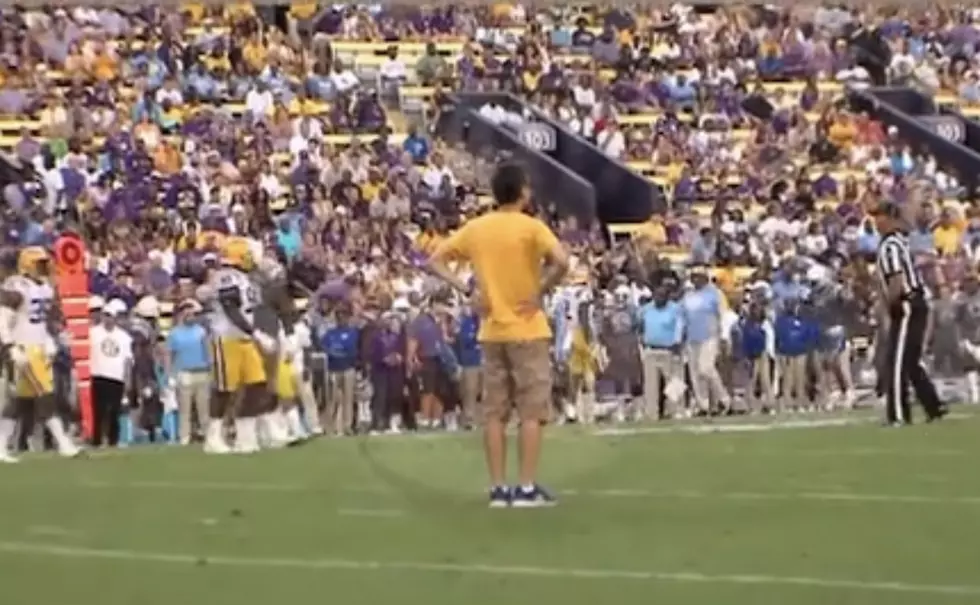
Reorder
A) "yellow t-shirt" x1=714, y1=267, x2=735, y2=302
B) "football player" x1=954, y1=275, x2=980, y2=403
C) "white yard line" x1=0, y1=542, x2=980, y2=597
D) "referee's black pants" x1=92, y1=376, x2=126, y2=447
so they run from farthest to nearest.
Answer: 1. "yellow t-shirt" x1=714, y1=267, x2=735, y2=302
2. "football player" x1=954, y1=275, x2=980, y2=403
3. "referee's black pants" x1=92, y1=376, x2=126, y2=447
4. "white yard line" x1=0, y1=542, x2=980, y2=597

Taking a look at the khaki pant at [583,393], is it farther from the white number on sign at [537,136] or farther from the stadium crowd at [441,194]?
the white number on sign at [537,136]

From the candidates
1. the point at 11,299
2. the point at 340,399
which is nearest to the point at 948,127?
the point at 340,399

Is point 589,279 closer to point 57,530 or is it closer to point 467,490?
point 467,490

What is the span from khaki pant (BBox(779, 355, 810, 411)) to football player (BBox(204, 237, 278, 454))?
797 cm

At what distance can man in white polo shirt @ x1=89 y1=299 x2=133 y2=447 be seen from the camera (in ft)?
74.9

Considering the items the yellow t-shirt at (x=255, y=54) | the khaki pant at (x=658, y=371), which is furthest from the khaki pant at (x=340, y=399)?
the yellow t-shirt at (x=255, y=54)

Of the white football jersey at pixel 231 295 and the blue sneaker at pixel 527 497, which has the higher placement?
the white football jersey at pixel 231 295

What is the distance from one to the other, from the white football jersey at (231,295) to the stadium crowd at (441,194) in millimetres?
388

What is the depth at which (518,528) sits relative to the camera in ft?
42.1

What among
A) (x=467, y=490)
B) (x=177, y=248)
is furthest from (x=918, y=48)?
(x=467, y=490)

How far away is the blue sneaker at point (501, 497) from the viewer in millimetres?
13750

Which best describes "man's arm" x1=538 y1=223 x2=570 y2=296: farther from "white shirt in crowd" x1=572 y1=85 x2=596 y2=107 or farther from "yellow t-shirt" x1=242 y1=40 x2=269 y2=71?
"white shirt in crowd" x1=572 y1=85 x2=596 y2=107

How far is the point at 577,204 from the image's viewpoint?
110ft

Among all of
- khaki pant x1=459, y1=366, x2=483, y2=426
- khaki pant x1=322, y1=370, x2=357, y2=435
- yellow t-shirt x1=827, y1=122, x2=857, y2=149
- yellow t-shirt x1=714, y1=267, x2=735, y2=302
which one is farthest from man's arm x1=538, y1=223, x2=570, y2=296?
yellow t-shirt x1=827, y1=122, x2=857, y2=149
